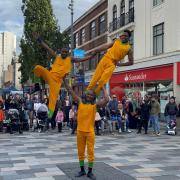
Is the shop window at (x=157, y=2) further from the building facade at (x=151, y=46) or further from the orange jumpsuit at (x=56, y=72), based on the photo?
the orange jumpsuit at (x=56, y=72)

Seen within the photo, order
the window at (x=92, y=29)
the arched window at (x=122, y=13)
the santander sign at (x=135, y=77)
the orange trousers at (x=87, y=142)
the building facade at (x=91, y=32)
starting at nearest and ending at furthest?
the orange trousers at (x=87, y=142) → the santander sign at (x=135, y=77) → the arched window at (x=122, y=13) → the building facade at (x=91, y=32) → the window at (x=92, y=29)

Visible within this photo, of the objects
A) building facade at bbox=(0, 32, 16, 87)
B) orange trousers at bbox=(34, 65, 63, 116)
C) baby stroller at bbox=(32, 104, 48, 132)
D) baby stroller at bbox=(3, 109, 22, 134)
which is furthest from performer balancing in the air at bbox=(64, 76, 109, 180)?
building facade at bbox=(0, 32, 16, 87)

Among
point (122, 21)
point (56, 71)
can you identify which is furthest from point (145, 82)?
point (56, 71)

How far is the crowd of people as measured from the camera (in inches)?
768

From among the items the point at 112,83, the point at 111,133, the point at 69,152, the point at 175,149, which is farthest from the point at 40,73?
the point at 112,83

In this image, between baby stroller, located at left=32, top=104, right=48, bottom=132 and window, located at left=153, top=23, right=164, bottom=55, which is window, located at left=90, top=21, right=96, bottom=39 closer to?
window, located at left=153, top=23, right=164, bottom=55

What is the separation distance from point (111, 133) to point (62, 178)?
1052 cm

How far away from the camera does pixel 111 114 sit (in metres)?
19.7

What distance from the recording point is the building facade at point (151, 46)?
83.6ft

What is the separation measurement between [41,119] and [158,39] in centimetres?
1106

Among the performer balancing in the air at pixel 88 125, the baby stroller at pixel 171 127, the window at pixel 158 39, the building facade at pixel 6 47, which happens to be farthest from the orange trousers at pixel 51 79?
the building facade at pixel 6 47

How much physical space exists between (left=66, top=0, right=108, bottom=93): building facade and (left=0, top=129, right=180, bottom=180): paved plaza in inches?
788

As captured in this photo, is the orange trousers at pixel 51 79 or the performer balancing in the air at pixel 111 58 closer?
the performer balancing in the air at pixel 111 58

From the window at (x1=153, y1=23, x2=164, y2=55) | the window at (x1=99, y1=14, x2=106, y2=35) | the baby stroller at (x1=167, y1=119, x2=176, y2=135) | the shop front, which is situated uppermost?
the window at (x1=99, y1=14, x2=106, y2=35)
